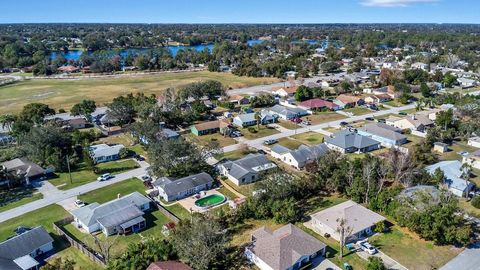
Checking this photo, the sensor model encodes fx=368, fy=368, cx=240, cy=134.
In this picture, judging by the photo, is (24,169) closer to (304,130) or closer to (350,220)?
(350,220)

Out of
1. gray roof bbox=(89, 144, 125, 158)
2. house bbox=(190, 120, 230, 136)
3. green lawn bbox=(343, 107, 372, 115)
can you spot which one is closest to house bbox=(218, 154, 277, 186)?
house bbox=(190, 120, 230, 136)

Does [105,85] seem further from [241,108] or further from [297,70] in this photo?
[297,70]

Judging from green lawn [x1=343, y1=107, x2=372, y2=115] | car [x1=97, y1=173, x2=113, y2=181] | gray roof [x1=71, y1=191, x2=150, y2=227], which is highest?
green lawn [x1=343, y1=107, x2=372, y2=115]

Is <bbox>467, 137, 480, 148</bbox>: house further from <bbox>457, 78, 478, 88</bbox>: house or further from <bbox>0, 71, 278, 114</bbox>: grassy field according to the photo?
<bbox>0, 71, 278, 114</bbox>: grassy field

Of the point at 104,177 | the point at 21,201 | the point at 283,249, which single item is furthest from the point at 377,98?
the point at 21,201

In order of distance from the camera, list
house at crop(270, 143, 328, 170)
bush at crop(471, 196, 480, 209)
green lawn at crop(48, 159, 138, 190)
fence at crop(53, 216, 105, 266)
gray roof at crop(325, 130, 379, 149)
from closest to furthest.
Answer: fence at crop(53, 216, 105, 266), bush at crop(471, 196, 480, 209), green lawn at crop(48, 159, 138, 190), house at crop(270, 143, 328, 170), gray roof at crop(325, 130, 379, 149)

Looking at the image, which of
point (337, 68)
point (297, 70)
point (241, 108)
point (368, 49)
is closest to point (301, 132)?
point (241, 108)

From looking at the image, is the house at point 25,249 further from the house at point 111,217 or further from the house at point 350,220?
the house at point 350,220

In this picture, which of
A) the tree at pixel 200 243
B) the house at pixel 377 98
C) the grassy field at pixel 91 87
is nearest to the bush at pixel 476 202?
the tree at pixel 200 243
